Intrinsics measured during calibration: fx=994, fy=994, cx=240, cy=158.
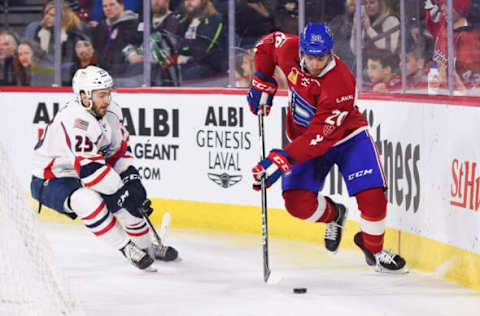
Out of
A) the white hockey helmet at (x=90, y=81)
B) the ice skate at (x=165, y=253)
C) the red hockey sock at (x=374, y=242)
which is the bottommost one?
the ice skate at (x=165, y=253)

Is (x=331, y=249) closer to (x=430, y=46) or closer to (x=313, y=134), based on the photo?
(x=313, y=134)

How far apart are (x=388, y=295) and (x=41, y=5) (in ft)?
12.5

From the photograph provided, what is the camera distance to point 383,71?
570 cm

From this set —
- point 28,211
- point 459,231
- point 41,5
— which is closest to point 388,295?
point 459,231

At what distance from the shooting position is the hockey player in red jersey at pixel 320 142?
15.2 feet

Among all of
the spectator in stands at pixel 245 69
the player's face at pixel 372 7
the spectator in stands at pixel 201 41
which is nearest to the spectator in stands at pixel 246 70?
the spectator in stands at pixel 245 69

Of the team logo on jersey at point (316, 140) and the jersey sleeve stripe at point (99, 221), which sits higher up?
the team logo on jersey at point (316, 140)

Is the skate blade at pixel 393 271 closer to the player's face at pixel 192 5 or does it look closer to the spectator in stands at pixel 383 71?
the spectator in stands at pixel 383 71

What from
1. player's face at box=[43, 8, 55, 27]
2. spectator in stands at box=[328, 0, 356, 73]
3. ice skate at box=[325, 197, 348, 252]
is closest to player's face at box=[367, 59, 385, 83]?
spectator in stands at box=[328, 0, 356, 73]

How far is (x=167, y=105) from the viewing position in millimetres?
6719

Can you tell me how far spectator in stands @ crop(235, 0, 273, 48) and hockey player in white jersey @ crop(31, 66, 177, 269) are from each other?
1.43m

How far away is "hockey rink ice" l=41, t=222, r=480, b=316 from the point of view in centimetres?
421

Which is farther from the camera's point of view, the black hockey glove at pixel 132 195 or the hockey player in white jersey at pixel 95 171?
the black hockey glove at pixel 132 195

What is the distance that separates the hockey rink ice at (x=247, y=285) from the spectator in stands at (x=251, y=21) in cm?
135
